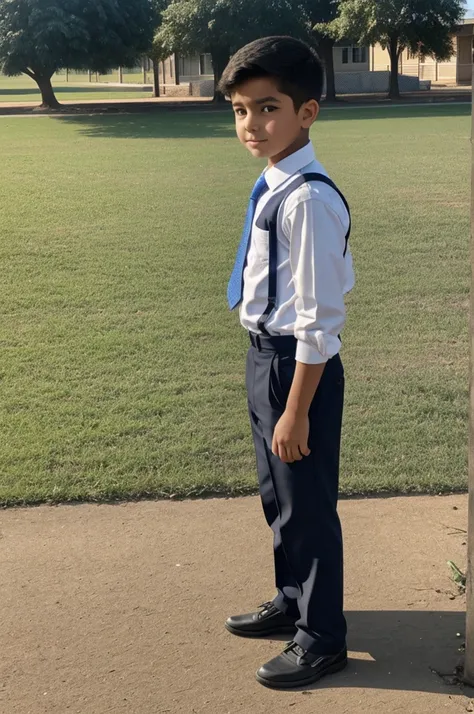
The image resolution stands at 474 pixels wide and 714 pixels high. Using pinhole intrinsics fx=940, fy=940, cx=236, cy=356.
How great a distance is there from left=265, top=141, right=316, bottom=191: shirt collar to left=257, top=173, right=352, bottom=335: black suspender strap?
0.06 meters

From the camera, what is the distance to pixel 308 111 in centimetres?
273

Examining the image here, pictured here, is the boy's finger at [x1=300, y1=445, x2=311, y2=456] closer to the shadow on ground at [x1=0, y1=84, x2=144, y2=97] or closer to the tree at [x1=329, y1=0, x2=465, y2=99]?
the tree at [x1=329, y1=0, x2=465, y2=99]

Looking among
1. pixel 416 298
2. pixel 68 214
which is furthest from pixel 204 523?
pixel 68 214

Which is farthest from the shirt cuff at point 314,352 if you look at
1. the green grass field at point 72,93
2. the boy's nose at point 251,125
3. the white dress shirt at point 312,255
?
the green grass field at point 72,93

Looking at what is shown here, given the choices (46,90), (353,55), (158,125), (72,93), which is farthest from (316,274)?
(72,93)

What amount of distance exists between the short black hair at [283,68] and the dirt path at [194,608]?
173 centimetres

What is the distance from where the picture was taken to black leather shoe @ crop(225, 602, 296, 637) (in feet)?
10.4

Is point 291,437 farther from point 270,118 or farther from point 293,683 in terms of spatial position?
point 270,118

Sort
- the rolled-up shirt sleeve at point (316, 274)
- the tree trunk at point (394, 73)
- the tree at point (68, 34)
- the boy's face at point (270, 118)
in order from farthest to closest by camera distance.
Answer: the tree trunk at point (394, 73) → the tree at point (68, 34) → the boy's face at point (270, 118) → the rolled-up shirt sleeve at point (316, 274)

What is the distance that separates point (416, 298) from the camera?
844 cm

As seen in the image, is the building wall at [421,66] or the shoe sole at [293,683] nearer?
the shoe sole at [293,683]

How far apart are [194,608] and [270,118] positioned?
171cm

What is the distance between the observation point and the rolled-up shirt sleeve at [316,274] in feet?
8.38

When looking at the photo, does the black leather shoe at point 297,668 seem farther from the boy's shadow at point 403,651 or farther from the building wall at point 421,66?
the building wall at point 421,66
